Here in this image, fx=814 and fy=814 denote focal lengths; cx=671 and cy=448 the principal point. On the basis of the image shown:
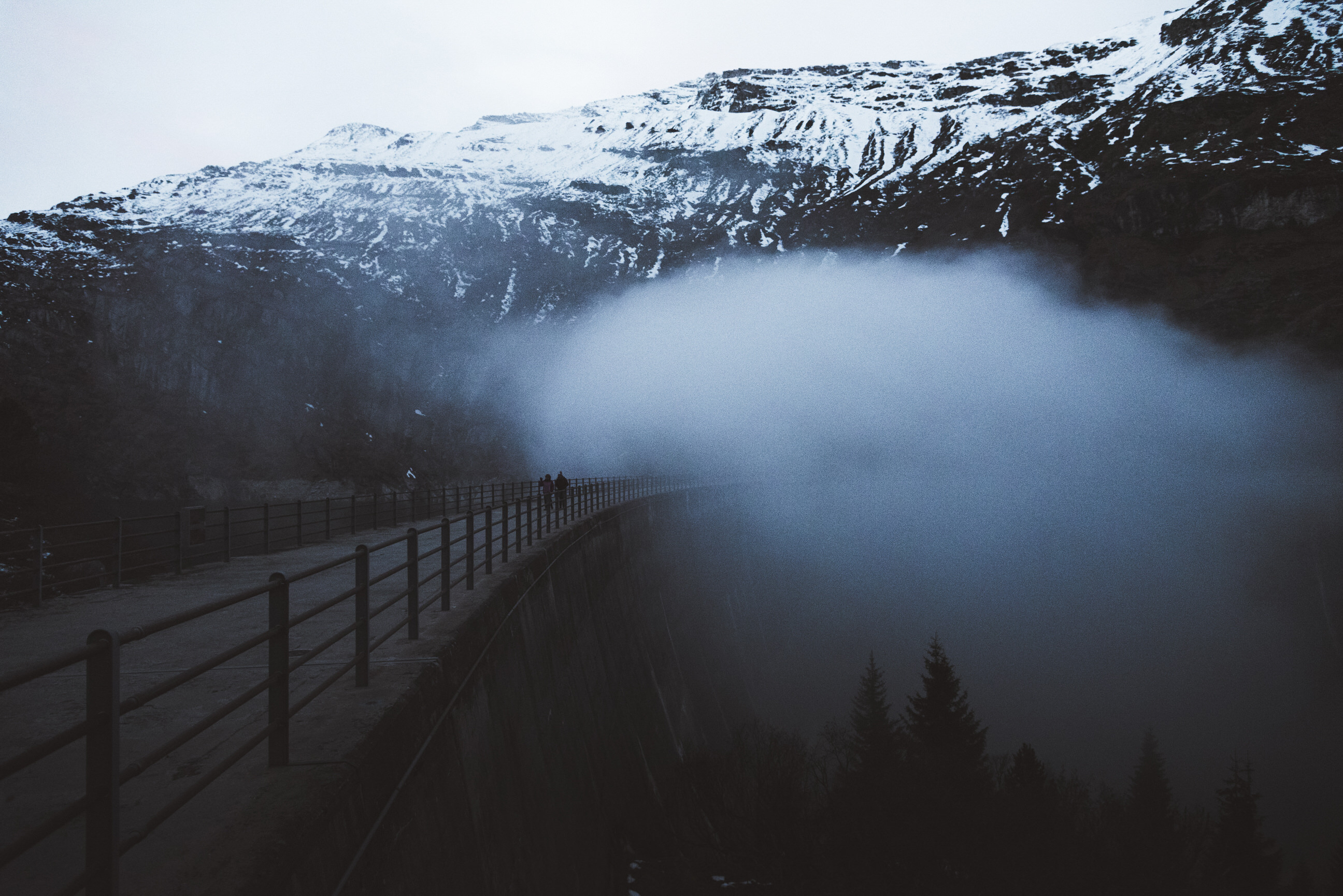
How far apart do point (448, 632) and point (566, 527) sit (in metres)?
10.2

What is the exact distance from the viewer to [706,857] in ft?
58.4

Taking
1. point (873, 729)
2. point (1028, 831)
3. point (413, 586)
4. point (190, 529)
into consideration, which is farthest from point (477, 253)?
point (413, 586)

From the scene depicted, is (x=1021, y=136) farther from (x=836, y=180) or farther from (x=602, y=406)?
(x=602, y=406)

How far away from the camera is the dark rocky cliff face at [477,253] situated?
7750cm

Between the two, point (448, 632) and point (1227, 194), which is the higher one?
point (1227, 194)

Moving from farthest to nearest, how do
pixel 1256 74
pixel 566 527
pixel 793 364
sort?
pixel 1256 74, pixel 793 364, pixel 566 527

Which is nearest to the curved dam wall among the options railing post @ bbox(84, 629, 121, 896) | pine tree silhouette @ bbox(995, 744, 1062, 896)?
railing post @ bbox(84, 629, 121, 896)

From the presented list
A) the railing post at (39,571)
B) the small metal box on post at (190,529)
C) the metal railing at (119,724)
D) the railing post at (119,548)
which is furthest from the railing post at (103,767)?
the small metal box on post at (190,529)

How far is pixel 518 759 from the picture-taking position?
755cm

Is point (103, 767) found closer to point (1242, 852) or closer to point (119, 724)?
point (119, 724)

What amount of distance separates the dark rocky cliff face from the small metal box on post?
2200 cm

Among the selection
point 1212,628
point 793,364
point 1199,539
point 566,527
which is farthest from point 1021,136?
point 566,527

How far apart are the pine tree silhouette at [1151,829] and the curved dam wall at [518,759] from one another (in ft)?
70.0

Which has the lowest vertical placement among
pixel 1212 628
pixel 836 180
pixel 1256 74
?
pixel 1212 628
